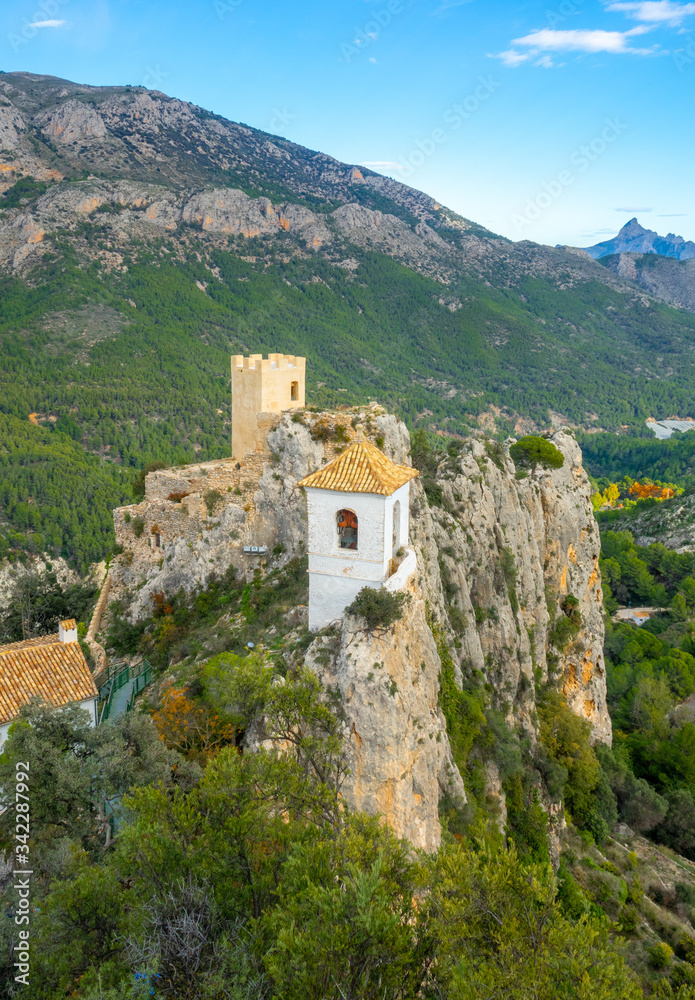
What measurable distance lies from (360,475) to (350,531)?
166cm

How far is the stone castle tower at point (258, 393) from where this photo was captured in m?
25.6

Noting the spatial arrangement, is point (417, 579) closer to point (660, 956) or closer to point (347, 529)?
point (347, 529)

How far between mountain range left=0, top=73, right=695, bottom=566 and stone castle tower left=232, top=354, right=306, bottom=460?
48150 millimetres

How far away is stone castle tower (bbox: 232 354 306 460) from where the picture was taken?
2556 centimetres

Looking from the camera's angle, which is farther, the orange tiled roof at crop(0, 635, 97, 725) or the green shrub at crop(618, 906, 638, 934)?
the green shrub at crop(618, 906, 638, 934)

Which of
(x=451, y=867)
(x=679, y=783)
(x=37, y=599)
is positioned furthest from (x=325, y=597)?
(x=679, y=783)

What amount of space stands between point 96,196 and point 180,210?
20.9 m

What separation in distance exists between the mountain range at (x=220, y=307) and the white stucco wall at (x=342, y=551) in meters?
58.1

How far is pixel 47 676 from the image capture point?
63.4 ft

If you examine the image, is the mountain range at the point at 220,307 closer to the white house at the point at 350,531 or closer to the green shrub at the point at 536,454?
the green shrub at the point at 536,454

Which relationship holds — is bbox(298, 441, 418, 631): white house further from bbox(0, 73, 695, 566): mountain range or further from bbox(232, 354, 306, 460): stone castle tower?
bbox(0, 73, 695, 566): mountain range

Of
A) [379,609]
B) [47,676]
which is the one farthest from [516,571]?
[47,676]

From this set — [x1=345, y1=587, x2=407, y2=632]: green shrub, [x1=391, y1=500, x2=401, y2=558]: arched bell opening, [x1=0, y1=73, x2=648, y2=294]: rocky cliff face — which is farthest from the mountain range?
[x1=345, y1=587, x2=407, y2=632]: green shrub

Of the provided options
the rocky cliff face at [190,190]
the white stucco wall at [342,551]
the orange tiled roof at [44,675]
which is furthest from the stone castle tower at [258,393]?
the rocky cliff face at [190,190]
